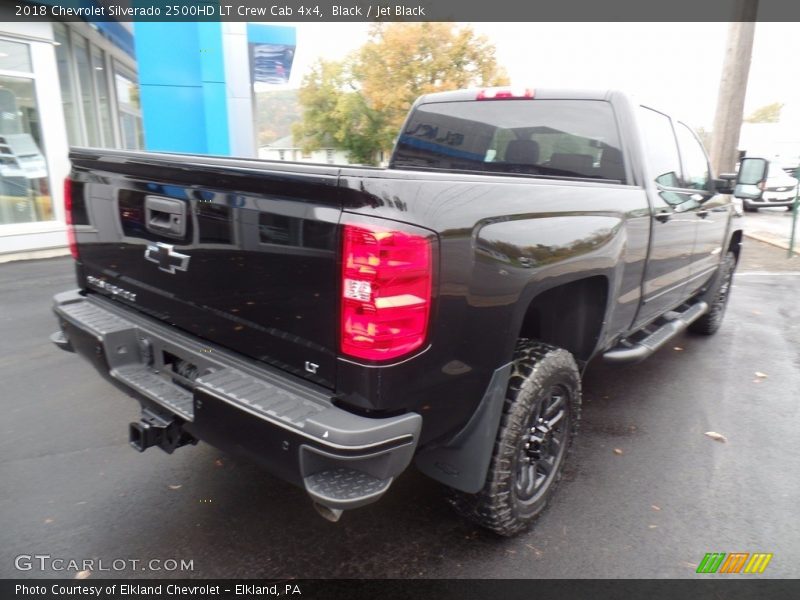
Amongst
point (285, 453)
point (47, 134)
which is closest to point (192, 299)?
point (285, 453)

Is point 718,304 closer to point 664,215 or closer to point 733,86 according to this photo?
point 664,215

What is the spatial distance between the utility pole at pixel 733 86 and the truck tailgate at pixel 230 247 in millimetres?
11707

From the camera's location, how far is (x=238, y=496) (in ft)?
9.23

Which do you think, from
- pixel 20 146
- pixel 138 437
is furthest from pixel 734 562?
pixel 20 146

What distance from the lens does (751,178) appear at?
4.79m

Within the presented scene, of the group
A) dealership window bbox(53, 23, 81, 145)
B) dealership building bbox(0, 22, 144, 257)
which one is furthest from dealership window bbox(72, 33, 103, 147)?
dealership building bbox(0, 22, 144, 257)

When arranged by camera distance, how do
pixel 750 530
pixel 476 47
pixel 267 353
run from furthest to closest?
1. pixel 476 47
2. pixel 750 530
3. pixel 267 353

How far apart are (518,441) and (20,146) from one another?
408 inches

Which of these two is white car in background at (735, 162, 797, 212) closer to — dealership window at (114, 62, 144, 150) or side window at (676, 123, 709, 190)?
side window at (676, 123, 709, 190)

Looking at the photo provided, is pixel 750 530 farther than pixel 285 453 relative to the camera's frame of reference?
Yes

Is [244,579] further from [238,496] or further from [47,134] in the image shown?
[47,134]

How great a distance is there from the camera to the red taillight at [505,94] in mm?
3574

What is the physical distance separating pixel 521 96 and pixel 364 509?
2.69 m

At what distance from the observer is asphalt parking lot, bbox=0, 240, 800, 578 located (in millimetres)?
2404
